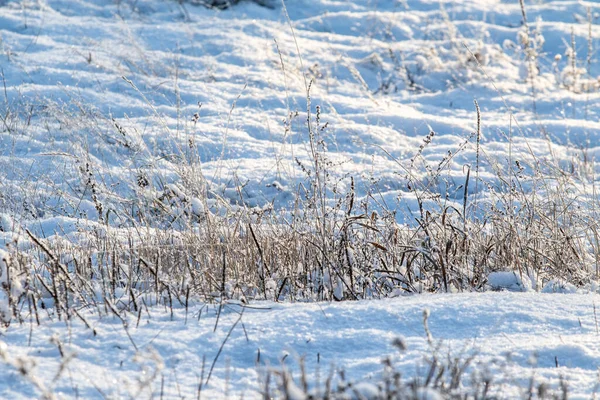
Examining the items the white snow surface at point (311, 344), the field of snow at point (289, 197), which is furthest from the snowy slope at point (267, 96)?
the white snow surface at point (311, 344)

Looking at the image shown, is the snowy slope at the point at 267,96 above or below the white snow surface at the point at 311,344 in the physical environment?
above

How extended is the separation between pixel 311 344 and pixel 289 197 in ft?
10.1

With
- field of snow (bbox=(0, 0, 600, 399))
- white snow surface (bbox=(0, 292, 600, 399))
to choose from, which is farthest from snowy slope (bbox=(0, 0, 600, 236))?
white snow surface (bbox=(0, 292, 600, 399))

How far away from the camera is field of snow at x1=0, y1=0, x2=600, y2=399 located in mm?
1830

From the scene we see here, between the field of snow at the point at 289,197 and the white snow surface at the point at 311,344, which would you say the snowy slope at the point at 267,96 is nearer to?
the field of snow at the point at 289,197

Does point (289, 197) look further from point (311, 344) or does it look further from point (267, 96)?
point (311, 344)

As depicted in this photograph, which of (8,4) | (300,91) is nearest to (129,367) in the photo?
(300,91)

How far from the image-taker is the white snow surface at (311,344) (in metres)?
1.63

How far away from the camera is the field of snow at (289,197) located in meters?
1.83

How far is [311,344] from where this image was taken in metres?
1.90

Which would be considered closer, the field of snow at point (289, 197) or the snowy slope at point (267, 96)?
the field of snow at point (289, 197)

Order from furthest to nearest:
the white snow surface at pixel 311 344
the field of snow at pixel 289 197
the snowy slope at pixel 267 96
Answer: the snowy slope at pixel 267 96
the field of snow at pixel 289 197
the white snow surface at pixel 311 344

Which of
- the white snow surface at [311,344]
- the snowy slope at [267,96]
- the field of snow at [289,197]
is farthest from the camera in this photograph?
the snowy slope at [267,96]

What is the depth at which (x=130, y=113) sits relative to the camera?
5.86 meters
